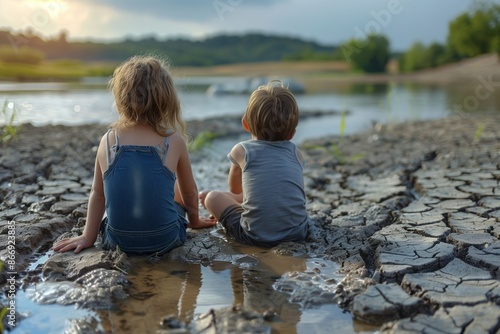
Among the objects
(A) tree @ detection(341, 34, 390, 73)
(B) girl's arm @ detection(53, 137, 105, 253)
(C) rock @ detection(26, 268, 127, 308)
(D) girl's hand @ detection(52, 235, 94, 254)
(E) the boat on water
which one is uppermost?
(A) tree @ detection(341, 34, 390, 73)

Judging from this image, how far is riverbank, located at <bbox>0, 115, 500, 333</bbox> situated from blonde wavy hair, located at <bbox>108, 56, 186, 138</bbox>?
682 mm

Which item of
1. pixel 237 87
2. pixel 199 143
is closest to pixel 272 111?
pixel 199 143

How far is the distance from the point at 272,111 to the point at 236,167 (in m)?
0.45

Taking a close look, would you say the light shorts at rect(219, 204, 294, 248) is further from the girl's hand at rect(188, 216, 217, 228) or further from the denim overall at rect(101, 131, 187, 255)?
the denim overall at rect(101, 131, 187, 255)

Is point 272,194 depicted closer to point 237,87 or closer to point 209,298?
point 209,298

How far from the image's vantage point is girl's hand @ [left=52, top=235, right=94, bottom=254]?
2682 millimetres

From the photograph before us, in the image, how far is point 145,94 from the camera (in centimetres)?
263

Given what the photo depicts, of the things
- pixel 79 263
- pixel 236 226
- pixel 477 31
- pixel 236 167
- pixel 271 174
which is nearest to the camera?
pixel 79 263

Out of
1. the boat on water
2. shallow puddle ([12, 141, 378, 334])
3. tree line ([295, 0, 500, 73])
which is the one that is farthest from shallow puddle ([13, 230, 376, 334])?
tree line ([295, 0, 500, 73])

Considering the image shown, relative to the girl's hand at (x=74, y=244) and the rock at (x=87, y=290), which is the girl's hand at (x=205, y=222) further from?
the rock at (x=87, y=290)

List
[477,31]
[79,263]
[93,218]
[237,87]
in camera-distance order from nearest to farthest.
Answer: [79,263] → [93,218] → [237,87] → [477,31]

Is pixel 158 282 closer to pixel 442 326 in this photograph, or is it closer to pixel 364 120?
pixel 442 326

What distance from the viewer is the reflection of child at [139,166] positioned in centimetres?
258

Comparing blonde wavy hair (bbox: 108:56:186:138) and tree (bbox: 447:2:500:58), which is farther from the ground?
tree (bbox: 447:2:500:58)
